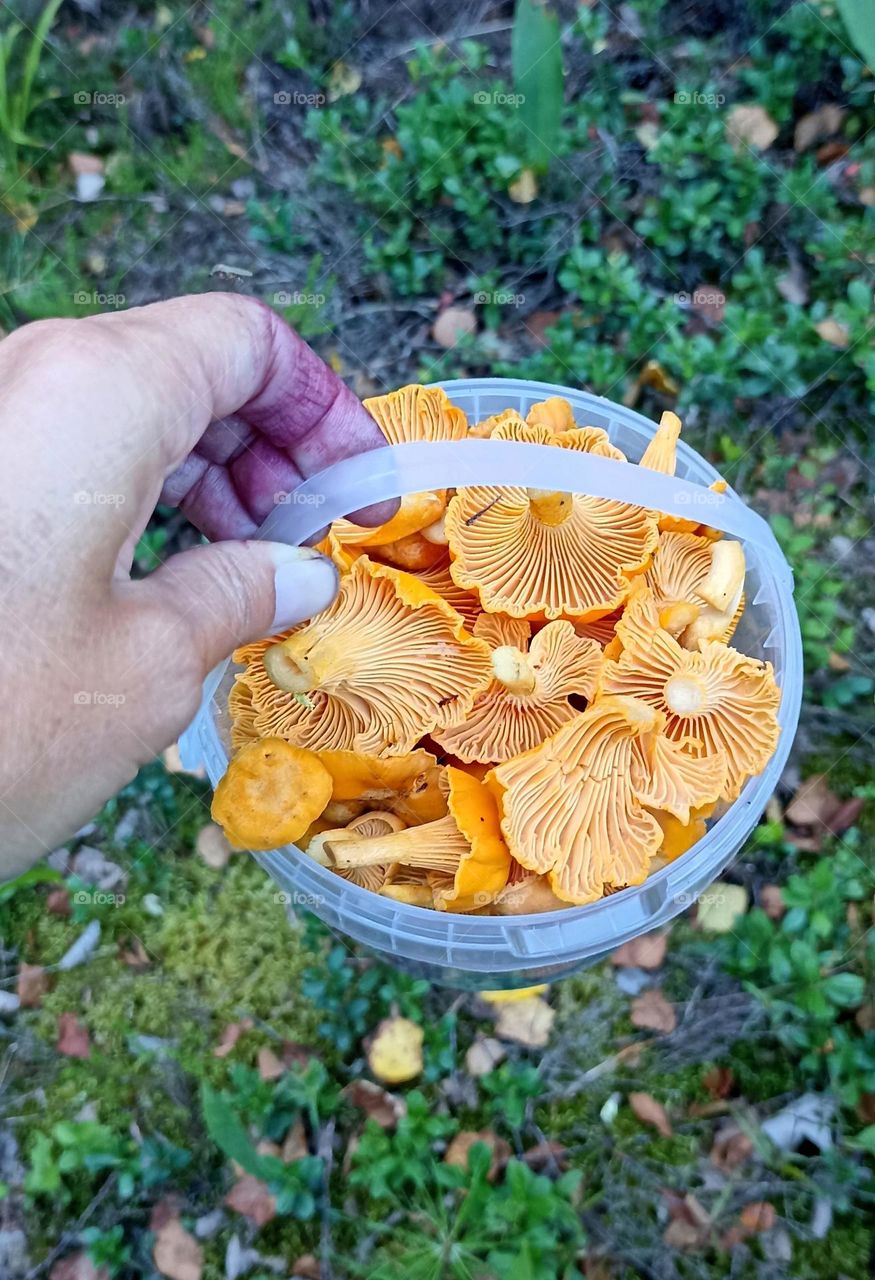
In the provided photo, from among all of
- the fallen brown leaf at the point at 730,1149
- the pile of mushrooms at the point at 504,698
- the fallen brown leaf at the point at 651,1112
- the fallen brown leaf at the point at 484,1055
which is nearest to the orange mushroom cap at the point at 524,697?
the pile of mushrooms at the point at 504,698

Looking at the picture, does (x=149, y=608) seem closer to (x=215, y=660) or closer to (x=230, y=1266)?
(x=215, y=660)

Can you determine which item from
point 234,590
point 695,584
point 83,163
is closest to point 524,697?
point 695,584

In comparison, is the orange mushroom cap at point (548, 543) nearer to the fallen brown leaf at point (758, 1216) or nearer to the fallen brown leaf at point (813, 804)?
the fallen brown leaf at point (813, 804)

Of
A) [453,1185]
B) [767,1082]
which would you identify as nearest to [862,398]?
[767,1082]

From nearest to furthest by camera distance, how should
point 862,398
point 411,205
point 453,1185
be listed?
point 453,1185, point 862,398, point 411,205

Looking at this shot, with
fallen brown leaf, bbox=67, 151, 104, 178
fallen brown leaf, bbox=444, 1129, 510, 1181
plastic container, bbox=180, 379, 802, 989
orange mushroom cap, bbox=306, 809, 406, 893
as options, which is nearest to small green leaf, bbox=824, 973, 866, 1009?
plastic container, bbox=180, 379, 802, 989

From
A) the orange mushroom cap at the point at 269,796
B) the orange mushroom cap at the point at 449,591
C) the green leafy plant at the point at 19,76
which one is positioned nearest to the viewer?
the orange mushroom cap at the point at 269,796
